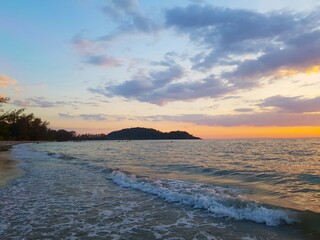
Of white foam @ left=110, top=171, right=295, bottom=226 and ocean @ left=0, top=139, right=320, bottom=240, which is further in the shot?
white foam @ left=110, top=171, right=295, bottom=226

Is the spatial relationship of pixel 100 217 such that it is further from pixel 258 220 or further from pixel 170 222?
pixel 258 220

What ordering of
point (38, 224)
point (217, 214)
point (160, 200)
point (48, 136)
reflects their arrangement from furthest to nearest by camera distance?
1. point (48, 136)
2. point (160, 200)
3. point (217, 214)
4. point (38, 224)

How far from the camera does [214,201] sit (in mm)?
13133

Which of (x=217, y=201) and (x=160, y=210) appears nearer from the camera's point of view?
(x=160, y=210)

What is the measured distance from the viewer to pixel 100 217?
1106 cm

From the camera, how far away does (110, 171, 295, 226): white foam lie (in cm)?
1077

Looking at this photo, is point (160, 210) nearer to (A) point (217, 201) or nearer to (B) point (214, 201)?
(B) point (214, 201)

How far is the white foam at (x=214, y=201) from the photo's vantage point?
10.8m

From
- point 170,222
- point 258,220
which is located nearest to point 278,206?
point 258,220

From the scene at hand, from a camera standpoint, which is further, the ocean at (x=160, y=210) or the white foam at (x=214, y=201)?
the white foam at (x=214, y=201)

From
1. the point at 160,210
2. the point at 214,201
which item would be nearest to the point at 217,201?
the point at 214,201

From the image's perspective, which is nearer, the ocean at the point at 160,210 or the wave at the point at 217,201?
the ocean at the point at 160,210

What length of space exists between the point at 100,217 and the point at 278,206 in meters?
6.76

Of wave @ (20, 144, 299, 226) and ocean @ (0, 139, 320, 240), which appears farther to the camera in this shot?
wave @ (20, 144, 299, 226)
